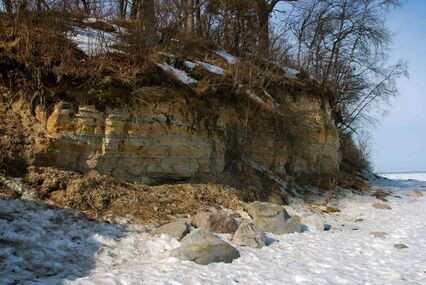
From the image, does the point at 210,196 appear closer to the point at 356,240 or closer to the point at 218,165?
the point at 218,165

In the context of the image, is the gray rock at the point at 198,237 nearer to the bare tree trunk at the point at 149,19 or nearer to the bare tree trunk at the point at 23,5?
the bare tree trunk at the point at 149,19

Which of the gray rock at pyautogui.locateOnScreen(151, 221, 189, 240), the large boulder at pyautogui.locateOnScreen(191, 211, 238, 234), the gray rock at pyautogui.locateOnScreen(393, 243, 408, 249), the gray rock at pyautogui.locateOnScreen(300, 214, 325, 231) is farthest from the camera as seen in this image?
the gray rock at pyautogui.locateOnScreen(300, 214, 325, 231)

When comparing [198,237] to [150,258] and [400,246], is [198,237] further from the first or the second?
[400,246]

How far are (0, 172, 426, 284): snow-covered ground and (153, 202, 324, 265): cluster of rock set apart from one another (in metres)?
0.16

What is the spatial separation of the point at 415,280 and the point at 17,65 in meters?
7.87

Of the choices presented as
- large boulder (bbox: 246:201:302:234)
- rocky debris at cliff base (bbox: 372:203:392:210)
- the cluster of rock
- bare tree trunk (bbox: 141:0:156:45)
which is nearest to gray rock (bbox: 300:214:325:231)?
the cluster of rock

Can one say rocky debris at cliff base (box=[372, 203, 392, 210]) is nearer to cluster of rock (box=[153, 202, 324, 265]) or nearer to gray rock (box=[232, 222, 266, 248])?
cluster of rock (box=[153, 202, 324, 265])

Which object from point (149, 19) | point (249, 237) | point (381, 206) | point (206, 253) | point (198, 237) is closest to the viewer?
point (206, 253)

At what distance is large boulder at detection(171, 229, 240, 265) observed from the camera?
619cm

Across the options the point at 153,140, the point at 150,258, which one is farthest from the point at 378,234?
the point at 153,140

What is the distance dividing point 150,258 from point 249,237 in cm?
190

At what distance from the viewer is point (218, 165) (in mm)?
10781

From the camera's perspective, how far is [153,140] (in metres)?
9.29

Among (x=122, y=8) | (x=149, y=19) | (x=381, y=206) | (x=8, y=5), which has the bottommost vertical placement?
(x=381, y=206)
